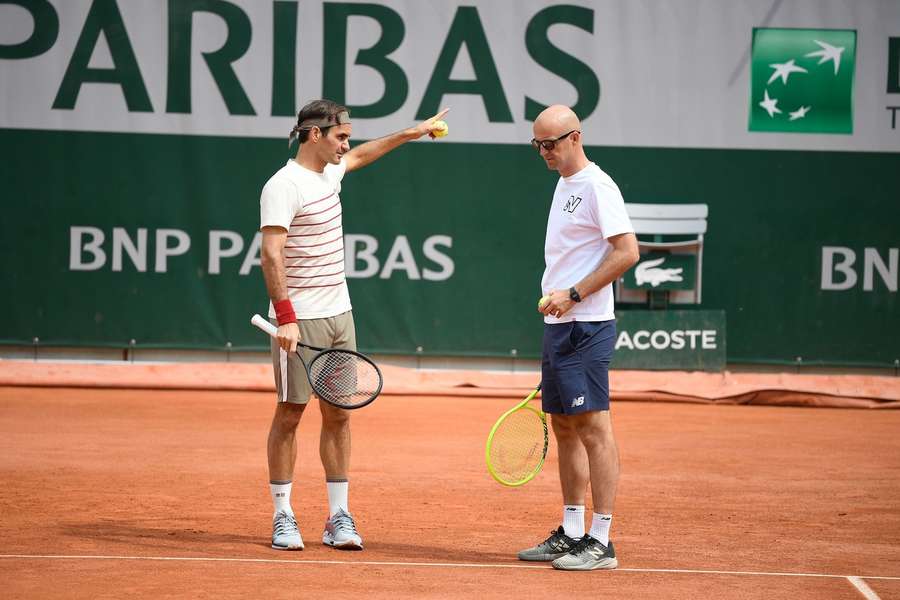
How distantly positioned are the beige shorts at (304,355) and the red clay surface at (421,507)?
63cm

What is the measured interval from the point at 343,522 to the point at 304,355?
0.69 metres

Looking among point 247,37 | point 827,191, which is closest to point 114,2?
point 247,37

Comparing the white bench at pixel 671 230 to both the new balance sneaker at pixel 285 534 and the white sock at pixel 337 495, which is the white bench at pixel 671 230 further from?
the new balance sneaker at pixel 285 534

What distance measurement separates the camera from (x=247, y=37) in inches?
443

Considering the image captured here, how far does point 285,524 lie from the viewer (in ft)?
16.4

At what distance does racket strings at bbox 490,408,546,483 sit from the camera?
512 cm

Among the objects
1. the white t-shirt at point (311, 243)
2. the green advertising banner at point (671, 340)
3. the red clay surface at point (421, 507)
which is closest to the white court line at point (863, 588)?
the red clay surface at point (421, 507)

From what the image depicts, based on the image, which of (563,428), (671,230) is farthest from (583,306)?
(671,230)

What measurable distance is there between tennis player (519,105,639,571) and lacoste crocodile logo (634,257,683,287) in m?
6.06

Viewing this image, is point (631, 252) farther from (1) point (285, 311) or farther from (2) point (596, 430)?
(1) point (285, 311)

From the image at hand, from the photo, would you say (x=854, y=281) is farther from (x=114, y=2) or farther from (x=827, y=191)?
(x=114, y=2)

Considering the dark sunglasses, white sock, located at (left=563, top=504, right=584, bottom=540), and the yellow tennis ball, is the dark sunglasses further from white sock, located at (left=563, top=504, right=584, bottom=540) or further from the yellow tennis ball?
white sock, located at (left=563, top=504, right=584, bottom=540)

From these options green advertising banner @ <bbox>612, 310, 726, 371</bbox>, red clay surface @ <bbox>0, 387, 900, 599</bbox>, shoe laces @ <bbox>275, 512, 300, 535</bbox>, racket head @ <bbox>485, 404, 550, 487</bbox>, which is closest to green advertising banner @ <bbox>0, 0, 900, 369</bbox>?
green advertising banner @ <bbox>612, 310, 726, 371</bbox>

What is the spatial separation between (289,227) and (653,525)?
2.14m
